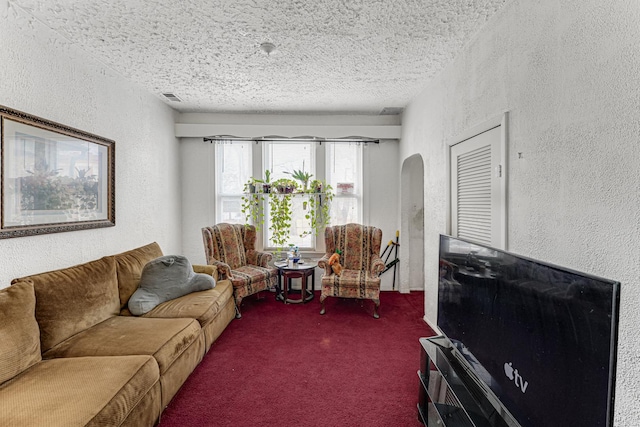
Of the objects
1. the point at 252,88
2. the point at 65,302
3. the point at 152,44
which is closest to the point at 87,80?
the point at 152,44

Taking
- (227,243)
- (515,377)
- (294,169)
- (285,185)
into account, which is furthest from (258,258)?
(515,377)

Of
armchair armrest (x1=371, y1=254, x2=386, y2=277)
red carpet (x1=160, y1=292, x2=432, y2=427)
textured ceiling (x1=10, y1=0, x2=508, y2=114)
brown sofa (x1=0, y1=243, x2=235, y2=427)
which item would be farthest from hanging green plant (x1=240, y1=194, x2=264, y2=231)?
brown sofa (x1=0, y1=243, x2=235, y2=427)

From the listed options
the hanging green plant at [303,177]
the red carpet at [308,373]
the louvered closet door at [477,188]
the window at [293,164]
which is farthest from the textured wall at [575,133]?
the window at [293,164]

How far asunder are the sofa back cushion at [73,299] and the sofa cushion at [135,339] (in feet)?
0.23

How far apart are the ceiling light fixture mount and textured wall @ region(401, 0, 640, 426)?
1.54 m

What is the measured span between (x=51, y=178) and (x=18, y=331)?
112cm

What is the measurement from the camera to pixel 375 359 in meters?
2.60

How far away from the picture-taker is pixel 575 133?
1.41 metres

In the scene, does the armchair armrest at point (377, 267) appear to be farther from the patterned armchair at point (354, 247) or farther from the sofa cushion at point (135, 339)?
the sofa cushion at point (135, 339)

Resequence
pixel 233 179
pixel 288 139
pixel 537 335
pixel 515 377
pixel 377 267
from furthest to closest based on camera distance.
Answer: pixel 233 179, pixel 288 139, pixel 377 267, pixel 515 377, pixel 537 335

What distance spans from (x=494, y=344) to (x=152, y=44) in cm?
298

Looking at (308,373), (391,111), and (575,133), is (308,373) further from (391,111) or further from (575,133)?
(391,111)

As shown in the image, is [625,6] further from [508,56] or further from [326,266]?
[326,266]

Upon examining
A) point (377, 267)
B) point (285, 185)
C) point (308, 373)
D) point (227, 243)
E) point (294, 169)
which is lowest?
point (308, 373)
